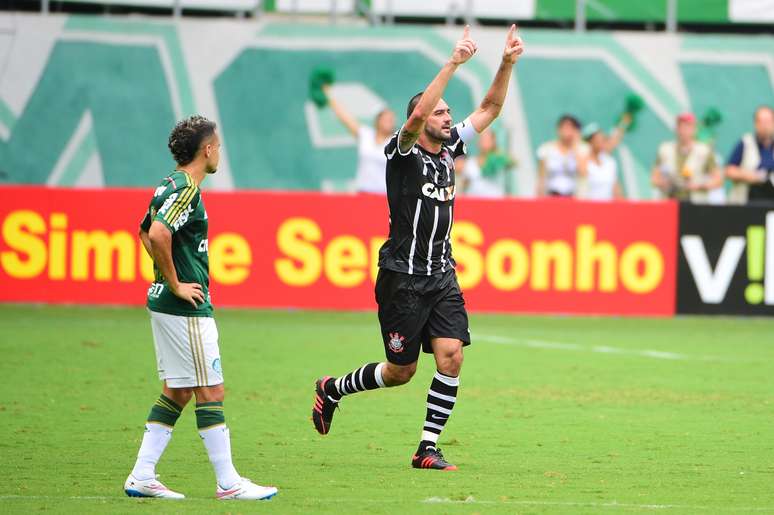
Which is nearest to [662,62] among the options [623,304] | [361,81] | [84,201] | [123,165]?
[361,81]

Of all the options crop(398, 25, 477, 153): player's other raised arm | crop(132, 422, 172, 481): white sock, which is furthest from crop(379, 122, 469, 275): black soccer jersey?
crop(132, 422, 172, 481): white sock

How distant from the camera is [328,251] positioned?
18.0 metres

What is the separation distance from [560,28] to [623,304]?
8.35 m

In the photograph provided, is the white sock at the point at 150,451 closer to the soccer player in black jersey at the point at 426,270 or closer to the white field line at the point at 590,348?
the soccer player in black jersey at the point at 426,270

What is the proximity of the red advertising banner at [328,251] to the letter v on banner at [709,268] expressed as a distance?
264mm

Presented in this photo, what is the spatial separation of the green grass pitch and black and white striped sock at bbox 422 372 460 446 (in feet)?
0.93

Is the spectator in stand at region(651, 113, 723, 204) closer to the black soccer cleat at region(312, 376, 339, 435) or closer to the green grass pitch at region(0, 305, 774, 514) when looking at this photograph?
the green grass pitch at region(0, 305, 774, 514)

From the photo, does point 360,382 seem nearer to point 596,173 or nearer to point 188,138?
point 188,138

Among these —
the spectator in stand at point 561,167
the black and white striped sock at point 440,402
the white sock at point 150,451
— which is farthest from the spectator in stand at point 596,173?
the white sock at point 150,451

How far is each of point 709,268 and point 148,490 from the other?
475 inches

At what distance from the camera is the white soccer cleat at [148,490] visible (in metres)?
7.22

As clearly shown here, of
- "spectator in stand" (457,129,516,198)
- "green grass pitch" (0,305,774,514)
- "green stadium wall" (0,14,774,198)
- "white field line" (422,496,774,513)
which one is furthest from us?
"green stadium wall" (0,14,774,198)

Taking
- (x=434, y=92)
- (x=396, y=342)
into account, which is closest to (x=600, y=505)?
(x=396, y=342)

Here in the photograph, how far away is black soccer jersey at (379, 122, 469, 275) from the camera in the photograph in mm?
8469
